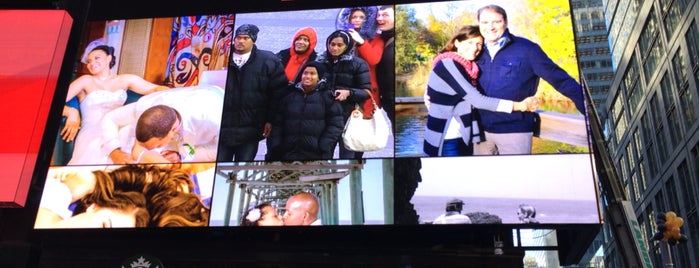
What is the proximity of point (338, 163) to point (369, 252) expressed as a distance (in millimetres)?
2112

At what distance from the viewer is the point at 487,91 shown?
46.2 ft

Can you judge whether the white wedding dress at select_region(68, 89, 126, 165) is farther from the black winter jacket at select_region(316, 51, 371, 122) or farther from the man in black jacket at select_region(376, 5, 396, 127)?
the man in black jacket at select_region(376, 5, 396, 127)

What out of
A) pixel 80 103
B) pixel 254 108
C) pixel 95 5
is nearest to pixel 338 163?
pixel 254 108

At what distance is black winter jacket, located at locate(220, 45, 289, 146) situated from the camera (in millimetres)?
14523

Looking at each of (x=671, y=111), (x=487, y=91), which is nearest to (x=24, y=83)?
(x=487, y=91)

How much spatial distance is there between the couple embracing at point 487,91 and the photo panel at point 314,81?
1.05m

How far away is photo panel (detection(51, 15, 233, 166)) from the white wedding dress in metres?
0.02

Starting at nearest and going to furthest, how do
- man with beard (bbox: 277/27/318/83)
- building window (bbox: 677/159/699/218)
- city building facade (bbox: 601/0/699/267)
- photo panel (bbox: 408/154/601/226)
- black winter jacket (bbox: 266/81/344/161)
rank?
photo panel (bbox: 408/154/601/226) → black winter jacket (bbox: 266/81/344/161) → man with beard (bbox: 277/27/318/83) → city building facade (bbox: 601/0/699/267) → building window (bbox: 677/159/699/218)

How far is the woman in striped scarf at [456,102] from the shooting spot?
538 inches

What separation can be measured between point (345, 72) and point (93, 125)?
5552mm

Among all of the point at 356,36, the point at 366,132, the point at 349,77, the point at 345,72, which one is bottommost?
the point at 366,132

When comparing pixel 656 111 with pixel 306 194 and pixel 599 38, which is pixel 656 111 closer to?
pixel 599 38

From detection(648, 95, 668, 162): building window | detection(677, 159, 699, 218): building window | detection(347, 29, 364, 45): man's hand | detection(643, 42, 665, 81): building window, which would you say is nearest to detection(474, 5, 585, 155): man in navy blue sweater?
detection(347, 29, 364, 45): man's hand

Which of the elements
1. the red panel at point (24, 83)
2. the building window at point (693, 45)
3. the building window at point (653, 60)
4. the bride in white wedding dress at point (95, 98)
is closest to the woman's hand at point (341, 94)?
the bride in white wedding dress at point (95, 98)
